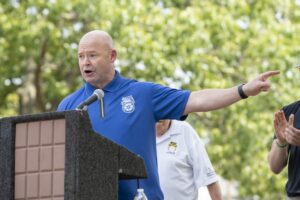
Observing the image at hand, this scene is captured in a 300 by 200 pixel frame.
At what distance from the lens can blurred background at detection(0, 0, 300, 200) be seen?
1712 centimetres

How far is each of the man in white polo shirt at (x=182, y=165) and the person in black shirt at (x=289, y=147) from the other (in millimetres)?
803

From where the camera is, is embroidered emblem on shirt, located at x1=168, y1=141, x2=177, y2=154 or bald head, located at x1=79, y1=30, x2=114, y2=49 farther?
embroidered emblem on shirt, located at x1=168, y1=141, x2=177, y2=154

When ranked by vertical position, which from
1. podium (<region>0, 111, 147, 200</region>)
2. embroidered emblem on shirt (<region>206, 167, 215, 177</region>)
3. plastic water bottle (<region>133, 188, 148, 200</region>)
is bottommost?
plastic water bottle (<region>133, 188, 148, 200</region>)

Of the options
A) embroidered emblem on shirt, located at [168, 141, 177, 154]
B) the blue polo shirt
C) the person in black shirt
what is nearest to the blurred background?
embroidered emblem on shirt, located at [168, 141, 177, 154]

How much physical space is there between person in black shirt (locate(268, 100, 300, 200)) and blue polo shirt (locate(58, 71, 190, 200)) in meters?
0.92

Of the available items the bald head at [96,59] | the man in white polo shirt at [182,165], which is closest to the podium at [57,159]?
the bald head at [96,59]

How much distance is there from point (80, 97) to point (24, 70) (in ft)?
39.6

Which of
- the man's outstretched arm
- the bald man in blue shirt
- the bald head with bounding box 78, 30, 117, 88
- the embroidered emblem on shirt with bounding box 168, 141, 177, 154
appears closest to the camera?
the man's outstretched arm

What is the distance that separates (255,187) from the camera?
68.9 ft

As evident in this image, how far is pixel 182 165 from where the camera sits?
8.38 metres

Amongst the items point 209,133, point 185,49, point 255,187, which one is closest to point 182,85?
point 185,49

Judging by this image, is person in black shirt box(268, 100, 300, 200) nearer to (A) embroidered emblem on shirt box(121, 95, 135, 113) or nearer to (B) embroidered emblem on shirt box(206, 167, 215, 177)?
(B) embroidered emblem on shirt box(206, 167, 215, 177)

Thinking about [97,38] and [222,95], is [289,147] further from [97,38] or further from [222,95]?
[97,38]

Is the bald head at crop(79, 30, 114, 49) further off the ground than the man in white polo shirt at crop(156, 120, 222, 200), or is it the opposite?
the bald head at crop(79, 30, 114, 49)
